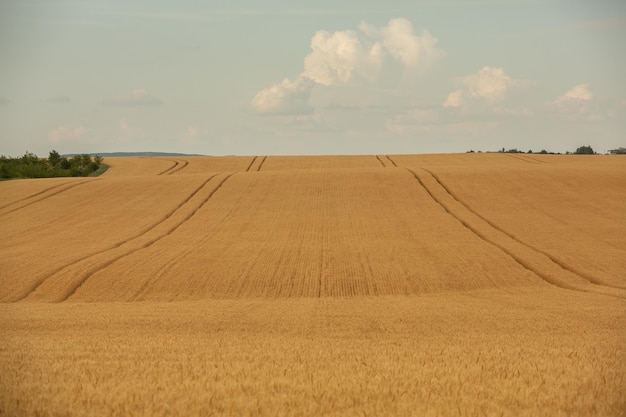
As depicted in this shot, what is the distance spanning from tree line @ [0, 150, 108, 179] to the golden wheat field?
17723 millimetres

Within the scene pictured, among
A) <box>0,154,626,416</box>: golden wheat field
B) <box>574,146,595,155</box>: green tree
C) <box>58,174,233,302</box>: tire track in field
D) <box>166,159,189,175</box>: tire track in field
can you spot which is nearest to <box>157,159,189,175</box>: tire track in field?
<box>166,159,189,175</box>: tire track in field

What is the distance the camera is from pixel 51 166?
90.9m

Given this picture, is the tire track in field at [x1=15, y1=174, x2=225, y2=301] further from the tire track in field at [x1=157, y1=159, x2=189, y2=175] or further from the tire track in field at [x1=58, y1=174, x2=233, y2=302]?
the tire track in field at [x1=157, y1=159, x2=189, y2=175]

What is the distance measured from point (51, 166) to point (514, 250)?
6965 cm

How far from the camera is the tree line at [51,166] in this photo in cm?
8556

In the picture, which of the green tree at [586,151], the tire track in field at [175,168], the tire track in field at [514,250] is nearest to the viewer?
the tire track in field at [514,250]

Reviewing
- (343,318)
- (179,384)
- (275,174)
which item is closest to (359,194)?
(275,174)

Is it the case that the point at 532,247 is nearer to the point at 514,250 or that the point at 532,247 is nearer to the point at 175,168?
the point at 514,250

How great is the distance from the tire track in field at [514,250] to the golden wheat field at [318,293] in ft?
0.47

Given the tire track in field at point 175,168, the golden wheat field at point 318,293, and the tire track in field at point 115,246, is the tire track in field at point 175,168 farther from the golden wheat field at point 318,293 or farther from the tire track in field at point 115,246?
the tire track in field at point 115,246

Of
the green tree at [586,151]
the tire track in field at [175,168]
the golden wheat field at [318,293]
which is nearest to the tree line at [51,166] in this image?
the tire track in field at [175,168]

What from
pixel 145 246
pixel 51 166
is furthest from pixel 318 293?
pixel 51 166

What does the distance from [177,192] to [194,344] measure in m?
42.9

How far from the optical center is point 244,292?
2888 cm
